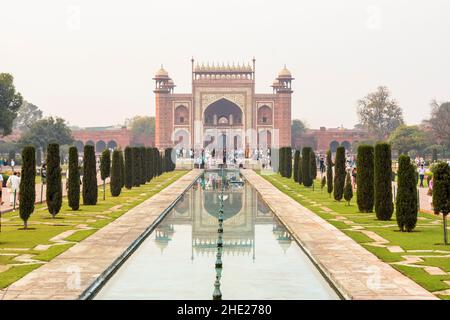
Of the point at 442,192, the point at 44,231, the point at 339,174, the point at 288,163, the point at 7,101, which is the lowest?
the point at 44,231

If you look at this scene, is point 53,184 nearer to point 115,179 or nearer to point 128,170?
point 115,179

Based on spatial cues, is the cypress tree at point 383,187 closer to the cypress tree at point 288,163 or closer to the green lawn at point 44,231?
the green lawn at point 44,231

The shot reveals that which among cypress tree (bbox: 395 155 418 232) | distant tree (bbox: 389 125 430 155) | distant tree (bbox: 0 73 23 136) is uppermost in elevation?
distant tree (bbox: 0 73 23 136)

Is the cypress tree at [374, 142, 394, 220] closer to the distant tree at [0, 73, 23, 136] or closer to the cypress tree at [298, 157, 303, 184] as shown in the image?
the cypress tree at [298, 157, 303, 184]

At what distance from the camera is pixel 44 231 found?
12.9m

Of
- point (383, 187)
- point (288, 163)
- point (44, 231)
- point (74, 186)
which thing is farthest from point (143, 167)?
point (44, 231)

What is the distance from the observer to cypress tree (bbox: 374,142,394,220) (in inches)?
578

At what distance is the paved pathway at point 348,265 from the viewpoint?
766 cm

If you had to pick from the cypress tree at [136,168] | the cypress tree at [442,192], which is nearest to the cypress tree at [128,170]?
the cypress tree at [136,168]

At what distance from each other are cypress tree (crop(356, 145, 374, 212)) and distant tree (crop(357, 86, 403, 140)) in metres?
53.6

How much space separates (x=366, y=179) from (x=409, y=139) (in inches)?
1685

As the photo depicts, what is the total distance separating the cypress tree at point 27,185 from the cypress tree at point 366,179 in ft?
22.9

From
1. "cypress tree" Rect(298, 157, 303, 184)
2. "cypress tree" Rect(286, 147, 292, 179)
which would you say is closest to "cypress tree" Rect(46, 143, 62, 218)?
"cypress tree" Rect(298, 157, 303, 184)
